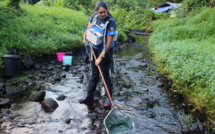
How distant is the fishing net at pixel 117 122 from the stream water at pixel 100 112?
14 cm

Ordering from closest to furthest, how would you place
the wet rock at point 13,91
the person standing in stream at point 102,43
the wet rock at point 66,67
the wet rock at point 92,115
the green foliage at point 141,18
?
the person standing in stream at point 102,43
the wet rock at point 92,115
the wet rock at point 13,91
the wet rock at point 66,67
the green foliage at point 141,18

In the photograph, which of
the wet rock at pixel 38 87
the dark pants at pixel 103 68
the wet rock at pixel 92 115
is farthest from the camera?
the wet rock at pixel 38 87

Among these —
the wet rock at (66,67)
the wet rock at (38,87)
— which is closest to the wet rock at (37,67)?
the wet rock at (66,67)

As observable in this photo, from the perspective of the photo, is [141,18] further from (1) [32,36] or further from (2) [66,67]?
(2) [66,67]

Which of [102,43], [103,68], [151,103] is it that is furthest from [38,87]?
[151,103]

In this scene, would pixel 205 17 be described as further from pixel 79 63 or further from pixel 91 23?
pixel 91 23

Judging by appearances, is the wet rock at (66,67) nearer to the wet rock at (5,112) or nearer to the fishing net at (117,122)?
the wet rock at (5,112)

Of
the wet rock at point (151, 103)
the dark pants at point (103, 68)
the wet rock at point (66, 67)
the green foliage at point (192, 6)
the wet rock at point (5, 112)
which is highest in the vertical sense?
the green foliage at point (192, 6)

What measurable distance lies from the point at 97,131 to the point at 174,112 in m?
1.96

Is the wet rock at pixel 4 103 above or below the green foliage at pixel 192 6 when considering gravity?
below

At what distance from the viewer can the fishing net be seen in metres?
3.48

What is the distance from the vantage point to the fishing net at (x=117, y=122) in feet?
11.4

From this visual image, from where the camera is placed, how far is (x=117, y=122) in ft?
11.7

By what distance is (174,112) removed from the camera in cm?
432
